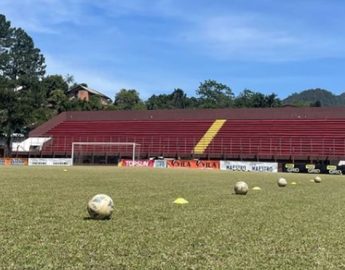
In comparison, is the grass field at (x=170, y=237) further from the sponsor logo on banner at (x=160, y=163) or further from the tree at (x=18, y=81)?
the tree at (x=18, y=81)

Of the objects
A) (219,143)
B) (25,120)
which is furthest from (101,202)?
(25,120)

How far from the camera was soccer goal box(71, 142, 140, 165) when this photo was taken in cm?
6364

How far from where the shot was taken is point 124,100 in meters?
132

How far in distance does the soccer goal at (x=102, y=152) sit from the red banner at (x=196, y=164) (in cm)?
815

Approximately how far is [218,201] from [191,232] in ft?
18.7

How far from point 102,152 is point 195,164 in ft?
51.5

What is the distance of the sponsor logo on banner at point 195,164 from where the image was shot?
53031 millimetres

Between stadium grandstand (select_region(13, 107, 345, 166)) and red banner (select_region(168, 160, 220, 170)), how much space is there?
6763 mm

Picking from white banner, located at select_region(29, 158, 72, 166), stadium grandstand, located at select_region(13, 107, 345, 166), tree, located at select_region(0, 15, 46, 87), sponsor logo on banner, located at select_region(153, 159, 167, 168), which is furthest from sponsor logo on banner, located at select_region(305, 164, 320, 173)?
tree, located at select_region(0, 15, 46, 87)

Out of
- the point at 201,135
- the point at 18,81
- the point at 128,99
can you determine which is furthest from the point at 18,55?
the point at 201,135

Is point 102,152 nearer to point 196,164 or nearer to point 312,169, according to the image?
point 196,164

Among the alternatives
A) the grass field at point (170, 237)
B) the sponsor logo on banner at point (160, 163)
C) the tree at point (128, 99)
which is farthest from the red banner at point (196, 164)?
the tree at point (128, 99)

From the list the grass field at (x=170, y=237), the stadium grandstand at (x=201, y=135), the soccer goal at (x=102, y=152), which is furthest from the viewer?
the soccer goal at (x=102, y=152)

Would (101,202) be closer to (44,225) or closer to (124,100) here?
(44,225)
